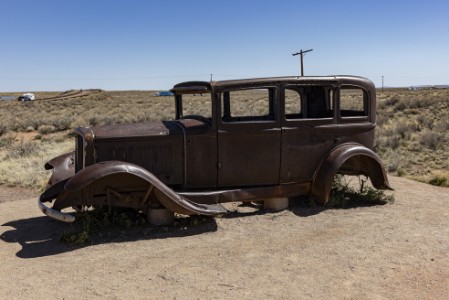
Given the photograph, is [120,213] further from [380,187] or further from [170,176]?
[380,187]

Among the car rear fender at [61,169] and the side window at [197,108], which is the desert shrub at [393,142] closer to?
the side window at [197,108]

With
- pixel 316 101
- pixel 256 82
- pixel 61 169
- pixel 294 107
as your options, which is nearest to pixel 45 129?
pixel 294 107

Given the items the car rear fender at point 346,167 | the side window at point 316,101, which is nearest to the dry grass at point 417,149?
the car rear fender at point 346,167

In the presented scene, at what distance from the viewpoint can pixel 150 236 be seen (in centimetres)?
536

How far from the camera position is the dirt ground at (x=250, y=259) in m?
3.93

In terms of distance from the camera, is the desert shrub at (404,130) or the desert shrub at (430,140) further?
the desert shrub at (404,130)

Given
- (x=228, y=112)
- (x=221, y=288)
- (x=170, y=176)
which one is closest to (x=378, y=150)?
(x=228, y=112)

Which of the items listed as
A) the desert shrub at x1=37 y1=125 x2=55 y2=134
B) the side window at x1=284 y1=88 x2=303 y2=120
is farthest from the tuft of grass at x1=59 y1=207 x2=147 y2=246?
the desert shrub at x1=37 y1=125 x2=55 y2=134

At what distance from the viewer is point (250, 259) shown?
4621 millimetres

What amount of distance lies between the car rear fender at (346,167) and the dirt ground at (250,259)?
0.37 metres

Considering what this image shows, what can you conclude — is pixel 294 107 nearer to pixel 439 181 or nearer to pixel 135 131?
pixel 439 181

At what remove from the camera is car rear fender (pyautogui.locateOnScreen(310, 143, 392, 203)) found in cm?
617

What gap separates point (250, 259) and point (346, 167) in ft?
9.54

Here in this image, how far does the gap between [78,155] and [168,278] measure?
2362mm
